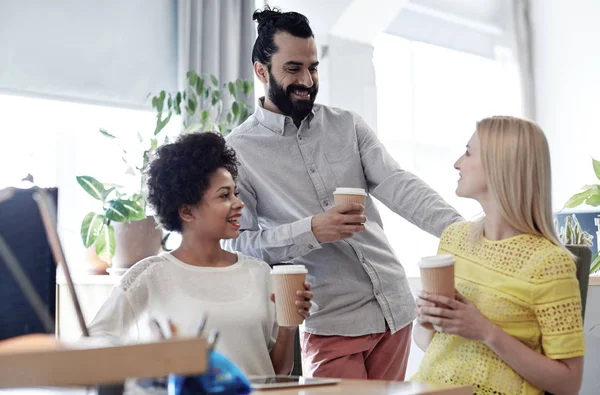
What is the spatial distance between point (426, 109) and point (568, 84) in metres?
1.38

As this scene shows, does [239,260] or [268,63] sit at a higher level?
[268,63]

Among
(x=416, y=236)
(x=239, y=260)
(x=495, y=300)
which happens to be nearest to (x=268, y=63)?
(x=239, y=260)

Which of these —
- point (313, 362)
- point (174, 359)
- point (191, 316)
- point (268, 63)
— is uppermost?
point (268, 63)

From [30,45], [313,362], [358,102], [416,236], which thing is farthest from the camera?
[416,236]

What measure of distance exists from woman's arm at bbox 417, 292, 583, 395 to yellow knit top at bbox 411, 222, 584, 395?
0.03 metres

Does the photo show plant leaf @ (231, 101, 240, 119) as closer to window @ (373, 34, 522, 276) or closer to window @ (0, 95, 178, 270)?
window @ (0, 95, 178, 270)

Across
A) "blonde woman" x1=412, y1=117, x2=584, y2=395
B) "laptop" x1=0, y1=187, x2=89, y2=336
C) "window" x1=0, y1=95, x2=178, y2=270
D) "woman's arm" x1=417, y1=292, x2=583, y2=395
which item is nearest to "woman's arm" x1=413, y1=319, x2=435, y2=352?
"blonde woman" x1=412, y1=117, x2=584, y2=395

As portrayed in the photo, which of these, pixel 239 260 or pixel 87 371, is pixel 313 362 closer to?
pixel 239 260

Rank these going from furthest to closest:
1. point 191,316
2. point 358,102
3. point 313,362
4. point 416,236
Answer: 1. point 416,236
2. point 358,102
3. point 313,362
4. point 191,316

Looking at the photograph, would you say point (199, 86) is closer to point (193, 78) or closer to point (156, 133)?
point (193, 78)

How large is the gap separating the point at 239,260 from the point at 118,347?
47.7 inches

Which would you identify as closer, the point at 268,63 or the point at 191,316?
the point at 191,316

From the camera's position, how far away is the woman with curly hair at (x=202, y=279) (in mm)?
1886

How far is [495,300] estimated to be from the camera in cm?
167
